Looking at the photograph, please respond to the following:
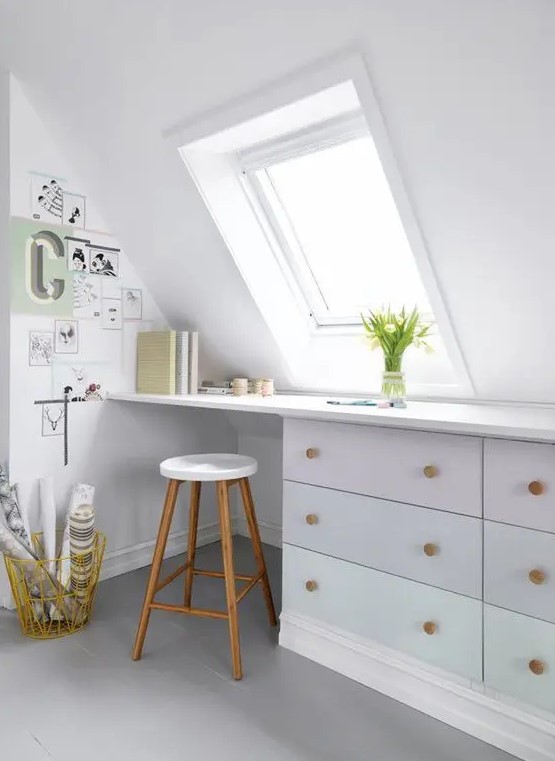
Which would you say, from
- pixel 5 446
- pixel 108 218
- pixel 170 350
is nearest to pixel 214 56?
pixel 108 218

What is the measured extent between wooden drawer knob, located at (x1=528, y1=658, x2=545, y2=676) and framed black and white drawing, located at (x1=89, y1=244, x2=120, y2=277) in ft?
7.60

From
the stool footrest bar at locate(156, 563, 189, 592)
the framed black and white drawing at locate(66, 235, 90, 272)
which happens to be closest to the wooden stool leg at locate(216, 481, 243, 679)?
the stool footrest bar at locate(156, 563, 189, 592)

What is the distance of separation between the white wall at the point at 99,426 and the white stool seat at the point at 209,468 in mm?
710

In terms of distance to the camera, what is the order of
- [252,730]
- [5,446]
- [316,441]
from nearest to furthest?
[252,730] < [316,441] < [5,446]

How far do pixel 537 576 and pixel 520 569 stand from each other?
5 cm

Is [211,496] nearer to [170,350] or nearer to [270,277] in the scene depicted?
[170,350]

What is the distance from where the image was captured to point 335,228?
2.75 m

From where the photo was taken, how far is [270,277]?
2.72 metres

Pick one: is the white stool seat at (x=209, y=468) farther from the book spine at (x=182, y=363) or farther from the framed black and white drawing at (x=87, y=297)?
the framed black and white drawing at (x=87, y=297)

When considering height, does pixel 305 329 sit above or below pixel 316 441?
above

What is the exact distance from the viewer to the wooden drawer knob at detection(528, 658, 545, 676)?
1591 mm

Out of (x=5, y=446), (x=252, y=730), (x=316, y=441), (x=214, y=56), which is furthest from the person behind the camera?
(x=5, y=446)

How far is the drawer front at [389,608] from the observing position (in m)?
1.75

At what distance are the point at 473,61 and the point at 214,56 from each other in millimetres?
861
